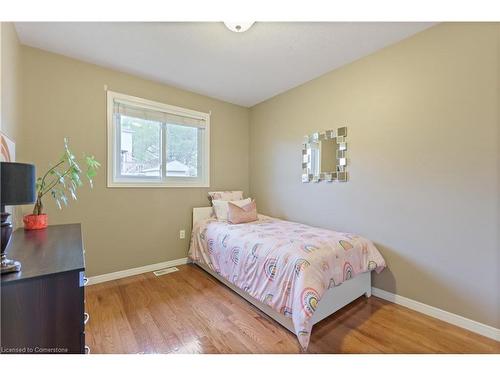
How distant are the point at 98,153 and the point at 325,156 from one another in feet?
8.55

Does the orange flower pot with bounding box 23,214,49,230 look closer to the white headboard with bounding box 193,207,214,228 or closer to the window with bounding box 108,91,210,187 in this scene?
the window with bounding box 108,91,210,187

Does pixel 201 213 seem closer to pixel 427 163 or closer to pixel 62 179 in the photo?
pixel 62 179

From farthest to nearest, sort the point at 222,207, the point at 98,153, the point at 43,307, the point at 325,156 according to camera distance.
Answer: the point at 222,207 → the point at 325,156 → the point at 98,153 → the point at 43,307

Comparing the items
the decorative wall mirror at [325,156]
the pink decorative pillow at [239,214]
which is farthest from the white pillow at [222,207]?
the decorative wall mirror at [325,156]

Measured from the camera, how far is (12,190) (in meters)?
0.87

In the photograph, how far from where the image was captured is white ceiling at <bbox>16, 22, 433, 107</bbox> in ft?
5.90

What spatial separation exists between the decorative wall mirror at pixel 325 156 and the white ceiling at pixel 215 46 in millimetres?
765

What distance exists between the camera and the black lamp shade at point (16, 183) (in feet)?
2.80

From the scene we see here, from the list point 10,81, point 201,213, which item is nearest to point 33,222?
point 10,81

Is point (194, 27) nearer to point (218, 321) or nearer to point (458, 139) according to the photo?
point (458, 139)
